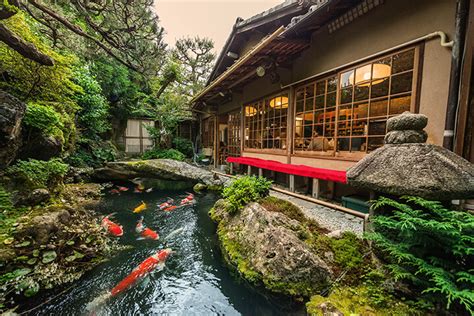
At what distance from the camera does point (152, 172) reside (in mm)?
9617

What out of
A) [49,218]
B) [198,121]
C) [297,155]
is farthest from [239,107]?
[49,218]

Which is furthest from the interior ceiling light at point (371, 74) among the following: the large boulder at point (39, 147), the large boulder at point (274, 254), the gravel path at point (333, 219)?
the large boulder at point (39, 147)

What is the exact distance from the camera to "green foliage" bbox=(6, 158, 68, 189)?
14.6 feet

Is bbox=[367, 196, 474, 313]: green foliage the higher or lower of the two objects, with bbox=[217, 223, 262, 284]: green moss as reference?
higher

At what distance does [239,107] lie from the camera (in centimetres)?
1098

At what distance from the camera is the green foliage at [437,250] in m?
1.81

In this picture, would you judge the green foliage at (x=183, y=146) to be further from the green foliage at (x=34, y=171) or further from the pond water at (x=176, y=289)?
the pond water at (x=176, y=289)

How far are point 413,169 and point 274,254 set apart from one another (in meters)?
2.20

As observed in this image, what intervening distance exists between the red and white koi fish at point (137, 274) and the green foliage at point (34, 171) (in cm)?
345

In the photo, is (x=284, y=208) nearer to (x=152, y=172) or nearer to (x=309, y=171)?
(x=309, y=171)

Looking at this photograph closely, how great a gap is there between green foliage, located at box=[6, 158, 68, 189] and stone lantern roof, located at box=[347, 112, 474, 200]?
6.66 m

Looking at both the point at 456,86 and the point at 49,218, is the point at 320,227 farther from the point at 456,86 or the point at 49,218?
the point at 49,218

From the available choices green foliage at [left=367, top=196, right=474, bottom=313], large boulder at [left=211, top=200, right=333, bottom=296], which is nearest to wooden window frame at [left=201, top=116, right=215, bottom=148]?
large boulder at [left=211, top=200, right=333, bottom=296]

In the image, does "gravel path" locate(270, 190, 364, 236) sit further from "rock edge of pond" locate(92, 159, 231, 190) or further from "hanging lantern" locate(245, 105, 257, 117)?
"hanging lantern" locate(245, 105, 257, 117)
